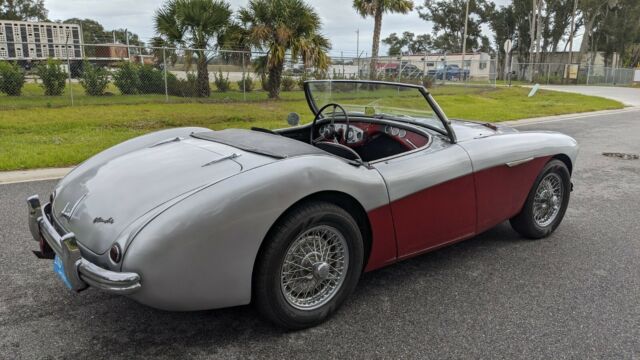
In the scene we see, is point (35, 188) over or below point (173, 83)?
below

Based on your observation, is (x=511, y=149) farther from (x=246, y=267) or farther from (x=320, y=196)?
(x=246, y=267)

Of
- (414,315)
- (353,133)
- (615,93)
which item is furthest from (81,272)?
(615,93)

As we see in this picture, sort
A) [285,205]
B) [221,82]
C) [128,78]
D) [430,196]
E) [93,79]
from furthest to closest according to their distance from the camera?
1. [221,82]
2. [128,78]
3. [93,79]
4. [430,196]
5. [285,205]

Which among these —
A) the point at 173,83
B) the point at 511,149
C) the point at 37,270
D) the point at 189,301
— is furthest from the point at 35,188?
the point at 173,83

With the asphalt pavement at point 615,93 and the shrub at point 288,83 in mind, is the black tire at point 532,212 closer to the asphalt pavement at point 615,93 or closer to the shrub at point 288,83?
the shrub at point 288,83

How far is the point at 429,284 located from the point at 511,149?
121 centimetres

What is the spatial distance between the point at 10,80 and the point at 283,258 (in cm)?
1424

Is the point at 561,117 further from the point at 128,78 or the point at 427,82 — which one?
the point at 128,78

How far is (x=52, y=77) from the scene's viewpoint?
45.3 ft

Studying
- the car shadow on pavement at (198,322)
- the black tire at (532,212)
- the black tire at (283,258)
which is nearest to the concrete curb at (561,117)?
the black tire at (532,212)

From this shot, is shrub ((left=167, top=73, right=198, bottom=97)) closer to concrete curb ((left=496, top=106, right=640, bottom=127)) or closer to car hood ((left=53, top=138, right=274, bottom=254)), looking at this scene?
concrete curb ((left=496, top=106, right=640, bottom=127))

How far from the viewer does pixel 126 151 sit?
3.36 meters

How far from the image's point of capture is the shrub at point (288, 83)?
1755 cm

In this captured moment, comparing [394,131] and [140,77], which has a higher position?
[140,77]
